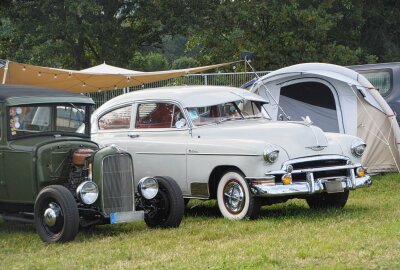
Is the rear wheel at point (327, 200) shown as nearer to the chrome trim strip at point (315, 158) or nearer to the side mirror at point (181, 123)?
the chrome trim strip at point (315, 158)

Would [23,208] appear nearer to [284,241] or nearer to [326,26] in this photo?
[284,241]

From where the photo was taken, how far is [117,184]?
29.3 ft

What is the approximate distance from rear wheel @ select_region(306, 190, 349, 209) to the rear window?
4.79 metres

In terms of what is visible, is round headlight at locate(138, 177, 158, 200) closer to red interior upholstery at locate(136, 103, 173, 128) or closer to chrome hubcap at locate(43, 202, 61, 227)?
chrome hubcap at locate(43, 202, 61, 227)

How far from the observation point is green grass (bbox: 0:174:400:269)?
6875 millimetres

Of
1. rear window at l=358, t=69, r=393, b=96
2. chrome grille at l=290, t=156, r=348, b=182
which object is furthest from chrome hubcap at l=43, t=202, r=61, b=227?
rear window at l=358, t=69, r=393, b=96

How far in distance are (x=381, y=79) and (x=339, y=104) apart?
1372 millimetres

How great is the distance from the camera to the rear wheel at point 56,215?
834 cm

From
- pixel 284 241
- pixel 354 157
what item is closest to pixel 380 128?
pixel 354 157

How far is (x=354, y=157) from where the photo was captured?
34.4 feet

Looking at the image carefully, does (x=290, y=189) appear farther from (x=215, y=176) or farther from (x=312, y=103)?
(x=312, y=103)

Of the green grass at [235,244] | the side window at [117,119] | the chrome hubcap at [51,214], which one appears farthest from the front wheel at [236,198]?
the chrome hubcap at [51,214]

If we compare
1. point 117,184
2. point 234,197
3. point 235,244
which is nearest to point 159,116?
point 234,197

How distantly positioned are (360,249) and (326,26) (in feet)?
78.2
